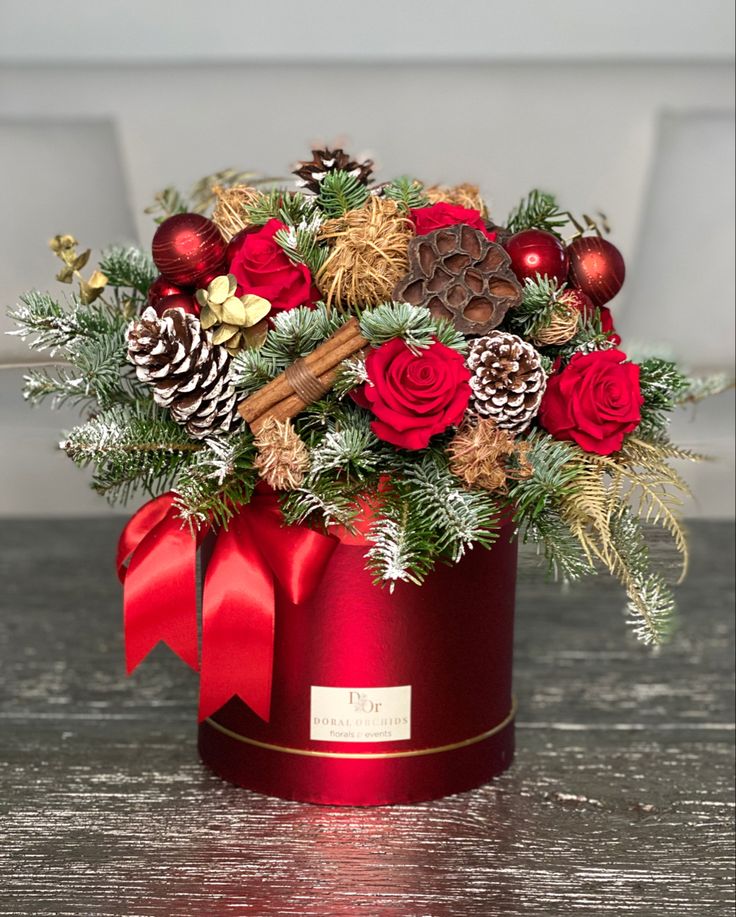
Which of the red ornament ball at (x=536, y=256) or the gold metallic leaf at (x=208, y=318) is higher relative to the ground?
the red ornament ball at (x=536, y=256)

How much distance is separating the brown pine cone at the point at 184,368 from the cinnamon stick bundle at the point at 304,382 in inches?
0.7

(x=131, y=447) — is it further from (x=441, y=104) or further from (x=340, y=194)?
(x=441, y=104)

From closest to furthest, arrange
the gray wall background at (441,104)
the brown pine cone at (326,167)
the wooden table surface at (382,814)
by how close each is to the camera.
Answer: the wooden table surface at (382,814), the brown pine cone at (326,167), the gray wall background at (441,104)

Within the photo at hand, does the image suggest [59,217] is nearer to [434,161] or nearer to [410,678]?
[434,161]

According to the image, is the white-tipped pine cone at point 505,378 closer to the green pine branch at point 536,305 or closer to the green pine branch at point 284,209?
the green pine branch at point 536,305

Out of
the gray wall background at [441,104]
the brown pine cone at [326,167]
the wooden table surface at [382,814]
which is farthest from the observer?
the gray wall background at [441,104]

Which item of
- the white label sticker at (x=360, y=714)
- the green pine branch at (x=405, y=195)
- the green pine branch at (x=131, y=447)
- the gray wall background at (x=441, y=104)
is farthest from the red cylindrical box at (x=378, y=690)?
the gray wall background at (x=441, y=104)

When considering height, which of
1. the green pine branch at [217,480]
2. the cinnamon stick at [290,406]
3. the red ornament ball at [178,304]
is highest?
the red ornament ball at [178,304]

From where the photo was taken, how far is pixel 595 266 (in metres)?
0.71

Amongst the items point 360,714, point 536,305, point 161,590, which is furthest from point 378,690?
point 536,305

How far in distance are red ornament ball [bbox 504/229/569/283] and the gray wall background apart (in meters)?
1.10

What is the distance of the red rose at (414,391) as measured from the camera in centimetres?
61

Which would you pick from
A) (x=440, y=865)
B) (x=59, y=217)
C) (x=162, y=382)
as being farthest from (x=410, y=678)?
(x=59, y=217)

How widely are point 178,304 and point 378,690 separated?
0.25 meters
